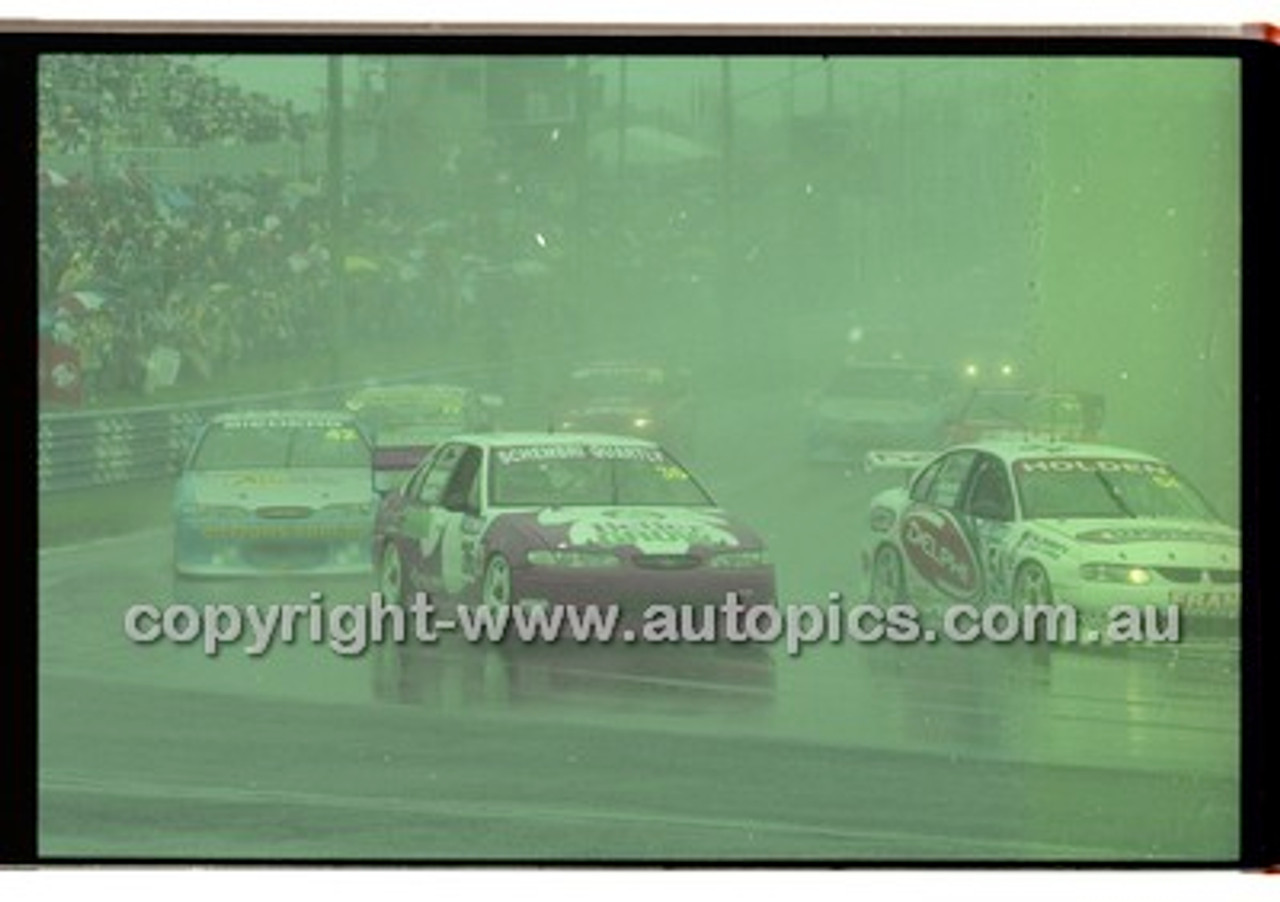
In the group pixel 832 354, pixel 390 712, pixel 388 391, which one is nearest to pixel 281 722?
pixel 390 712

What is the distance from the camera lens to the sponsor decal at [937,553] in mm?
7789

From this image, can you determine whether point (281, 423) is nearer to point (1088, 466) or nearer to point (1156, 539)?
point (1088, 466)

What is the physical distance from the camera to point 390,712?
7.70 metres

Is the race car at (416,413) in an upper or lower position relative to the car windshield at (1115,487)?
upper

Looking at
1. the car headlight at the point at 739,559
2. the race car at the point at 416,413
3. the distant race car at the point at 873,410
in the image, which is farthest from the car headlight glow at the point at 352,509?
the distant race car at the point at 873,410

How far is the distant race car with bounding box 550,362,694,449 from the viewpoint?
771 centimetres

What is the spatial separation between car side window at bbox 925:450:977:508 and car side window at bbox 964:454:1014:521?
2 cm

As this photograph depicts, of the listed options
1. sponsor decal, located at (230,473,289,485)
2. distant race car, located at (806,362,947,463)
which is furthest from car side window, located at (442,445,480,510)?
distant race car, located at (806,362,947,463)

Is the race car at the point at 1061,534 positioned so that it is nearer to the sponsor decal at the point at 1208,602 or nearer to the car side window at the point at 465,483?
the sponsor decal at the point at 1208,602

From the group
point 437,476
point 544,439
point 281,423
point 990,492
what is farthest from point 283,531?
point 990,492

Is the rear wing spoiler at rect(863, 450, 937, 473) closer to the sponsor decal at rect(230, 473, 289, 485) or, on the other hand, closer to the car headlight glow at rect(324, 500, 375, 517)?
the car headlight glow at rect(324, 500, 375, 517)

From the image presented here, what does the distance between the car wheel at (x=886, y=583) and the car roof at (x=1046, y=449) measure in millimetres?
264

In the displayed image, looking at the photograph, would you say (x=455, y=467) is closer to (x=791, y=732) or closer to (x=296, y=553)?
(x=296, y=553)

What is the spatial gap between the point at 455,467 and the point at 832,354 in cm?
79
